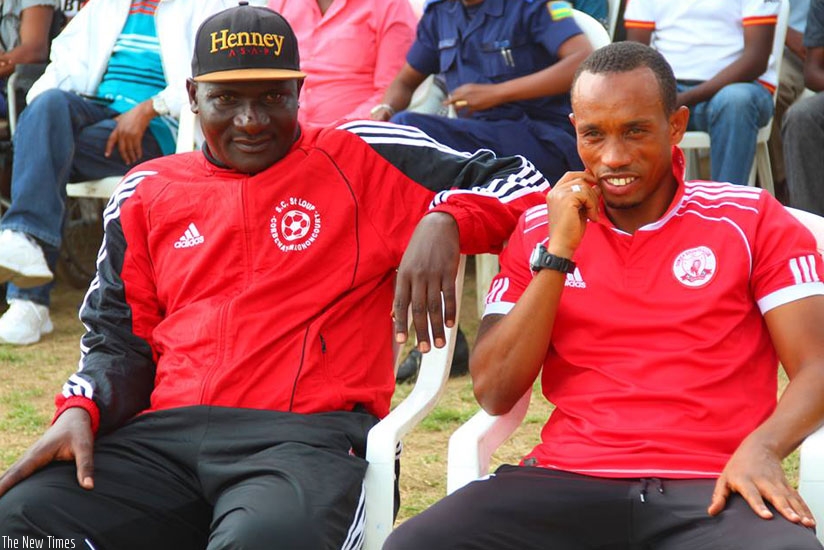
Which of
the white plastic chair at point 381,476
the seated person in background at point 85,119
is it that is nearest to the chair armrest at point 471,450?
the white plastic chair at point 381,476

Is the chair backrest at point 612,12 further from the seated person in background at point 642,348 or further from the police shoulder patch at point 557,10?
the seated person in background at point 642,348

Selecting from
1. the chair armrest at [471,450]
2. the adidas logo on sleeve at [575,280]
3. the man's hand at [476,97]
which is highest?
the adidas logo on sleeve at [575,280]

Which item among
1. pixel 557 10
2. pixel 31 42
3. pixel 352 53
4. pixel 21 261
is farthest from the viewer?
pixel 31 42

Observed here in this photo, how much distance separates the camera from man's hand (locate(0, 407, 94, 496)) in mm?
2893

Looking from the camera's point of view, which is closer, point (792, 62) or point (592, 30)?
point (592, 30)

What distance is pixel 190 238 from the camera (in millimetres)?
3279

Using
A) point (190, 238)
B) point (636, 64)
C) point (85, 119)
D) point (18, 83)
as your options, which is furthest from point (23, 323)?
point (636, 64)

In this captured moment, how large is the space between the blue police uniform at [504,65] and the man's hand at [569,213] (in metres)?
2.44

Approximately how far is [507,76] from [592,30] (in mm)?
457

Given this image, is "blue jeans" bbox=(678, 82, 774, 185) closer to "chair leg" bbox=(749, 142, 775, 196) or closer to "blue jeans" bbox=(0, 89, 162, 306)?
"chair leg" bbox=(749, 142, 775, 196)

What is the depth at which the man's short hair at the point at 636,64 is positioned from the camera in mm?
2906

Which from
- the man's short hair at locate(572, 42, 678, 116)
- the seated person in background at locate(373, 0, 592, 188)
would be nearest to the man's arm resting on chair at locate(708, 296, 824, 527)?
the man's short hair at locate(572, 42, 678, 116)

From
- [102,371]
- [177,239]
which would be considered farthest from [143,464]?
[177,239]

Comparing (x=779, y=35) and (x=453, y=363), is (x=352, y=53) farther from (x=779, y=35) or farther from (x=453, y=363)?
(x=779, y=35)
